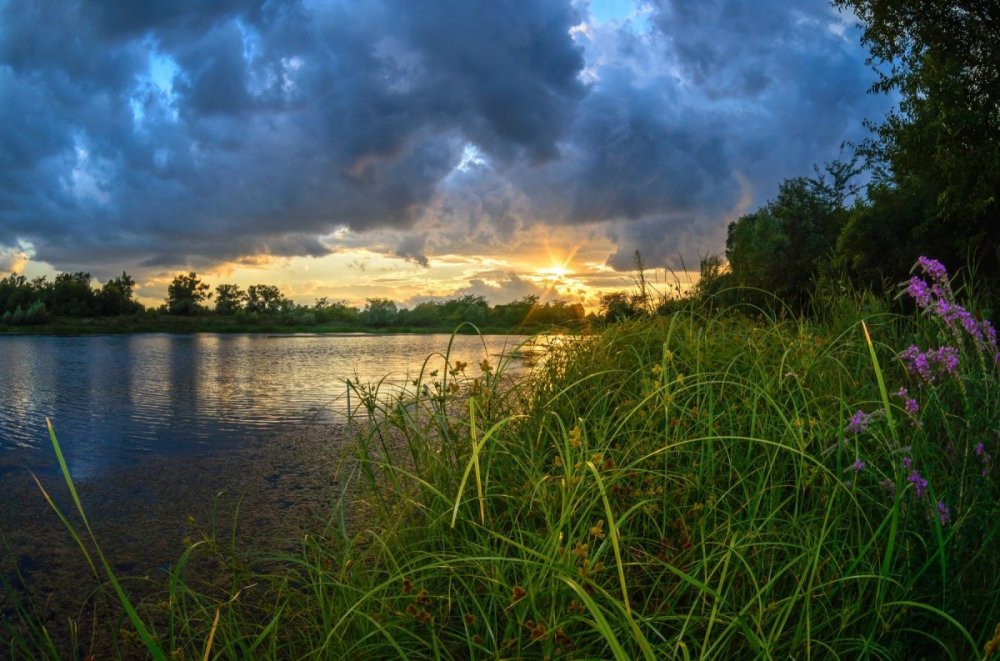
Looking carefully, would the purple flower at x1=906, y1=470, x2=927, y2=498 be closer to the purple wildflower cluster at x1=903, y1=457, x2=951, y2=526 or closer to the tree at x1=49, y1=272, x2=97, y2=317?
the purple wildflower cluster at x1=903, y1=457, x2=951, y2=526

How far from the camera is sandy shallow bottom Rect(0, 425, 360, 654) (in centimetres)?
296

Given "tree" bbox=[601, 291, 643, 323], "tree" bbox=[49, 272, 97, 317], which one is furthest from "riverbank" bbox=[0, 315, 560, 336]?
"tree" bbox=[601, 291, 643, 323]

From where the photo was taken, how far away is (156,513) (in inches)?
154

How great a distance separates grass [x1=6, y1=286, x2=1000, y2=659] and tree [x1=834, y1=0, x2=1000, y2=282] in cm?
1124

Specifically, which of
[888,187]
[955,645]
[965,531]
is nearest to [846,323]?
[965,531]

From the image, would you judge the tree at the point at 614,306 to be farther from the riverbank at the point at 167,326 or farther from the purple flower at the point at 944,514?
the riverbank at the point at 167,326

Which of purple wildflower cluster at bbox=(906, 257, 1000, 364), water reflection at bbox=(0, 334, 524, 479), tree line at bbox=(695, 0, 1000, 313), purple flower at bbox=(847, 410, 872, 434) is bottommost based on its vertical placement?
water reflection at bbox=(0, 334, 524, 479)

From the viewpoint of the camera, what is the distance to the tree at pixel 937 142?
42.4 feet

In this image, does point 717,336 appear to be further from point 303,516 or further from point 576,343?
point 303,516

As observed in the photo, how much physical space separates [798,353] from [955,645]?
6.35 ft

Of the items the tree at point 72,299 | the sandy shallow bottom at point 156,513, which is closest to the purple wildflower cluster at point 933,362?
the sandy shallow bottom at point 156,513

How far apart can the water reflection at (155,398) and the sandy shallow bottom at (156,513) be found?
0.45m

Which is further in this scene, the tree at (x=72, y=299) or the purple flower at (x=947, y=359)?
the tree at (x=72, y=299)

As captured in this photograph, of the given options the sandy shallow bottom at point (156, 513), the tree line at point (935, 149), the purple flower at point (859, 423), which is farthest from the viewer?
the tree line at point (935, 149)
